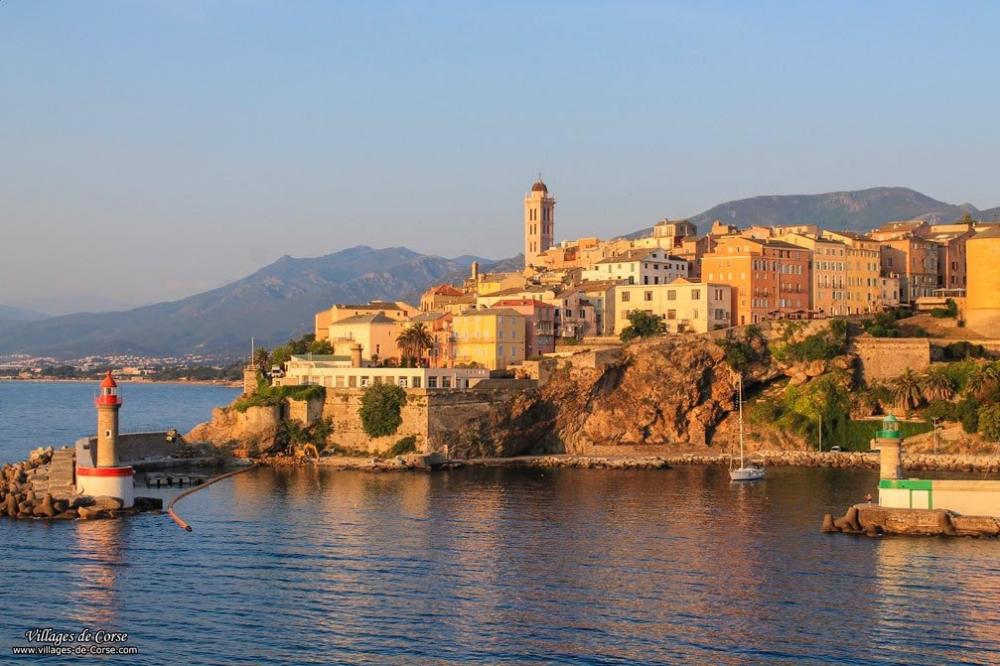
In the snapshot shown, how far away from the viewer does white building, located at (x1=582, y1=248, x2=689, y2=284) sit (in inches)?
3167

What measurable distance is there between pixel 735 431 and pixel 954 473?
511 inches

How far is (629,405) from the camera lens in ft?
226

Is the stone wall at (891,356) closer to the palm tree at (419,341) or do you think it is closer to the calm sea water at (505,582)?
the calm sea water at (505,582)

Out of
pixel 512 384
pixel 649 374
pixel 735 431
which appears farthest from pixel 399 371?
pixel 735 431

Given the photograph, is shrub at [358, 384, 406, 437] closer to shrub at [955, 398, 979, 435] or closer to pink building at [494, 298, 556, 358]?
pink building at [494, 298, 556, 358]

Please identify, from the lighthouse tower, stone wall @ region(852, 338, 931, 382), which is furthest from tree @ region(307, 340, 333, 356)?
stone wall @ region(852, 338, 931, 382)

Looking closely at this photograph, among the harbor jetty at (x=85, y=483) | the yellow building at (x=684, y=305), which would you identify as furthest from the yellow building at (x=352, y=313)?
the harbor jetty at (x=85, y=483)

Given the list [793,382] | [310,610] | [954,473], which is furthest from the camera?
[793,382]

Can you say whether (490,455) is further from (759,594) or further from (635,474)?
(759,594)

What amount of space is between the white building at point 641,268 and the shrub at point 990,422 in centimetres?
2282

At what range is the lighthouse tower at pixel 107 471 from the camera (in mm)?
48375

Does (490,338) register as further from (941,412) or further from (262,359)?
(941,412)

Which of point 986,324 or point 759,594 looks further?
point 986,324

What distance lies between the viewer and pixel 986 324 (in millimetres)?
74375
